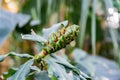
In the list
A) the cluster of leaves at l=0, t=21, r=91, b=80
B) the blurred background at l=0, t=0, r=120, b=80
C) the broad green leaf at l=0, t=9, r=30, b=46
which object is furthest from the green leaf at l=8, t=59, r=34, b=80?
the broad green leaf at l=0, t=9, r=30, b=46

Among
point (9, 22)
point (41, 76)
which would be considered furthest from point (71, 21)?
point (41, 76)

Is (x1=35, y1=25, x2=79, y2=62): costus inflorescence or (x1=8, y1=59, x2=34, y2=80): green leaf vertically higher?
(x1=35, y1=25, x2=79, y2=62): costus inflorescence

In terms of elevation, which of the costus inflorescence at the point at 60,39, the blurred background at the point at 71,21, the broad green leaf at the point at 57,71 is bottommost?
the blurred background at the point at 71,21

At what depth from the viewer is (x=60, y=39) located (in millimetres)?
580

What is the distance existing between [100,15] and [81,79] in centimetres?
145

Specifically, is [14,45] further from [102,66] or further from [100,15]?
[100,15]

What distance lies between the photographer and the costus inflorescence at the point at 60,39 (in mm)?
575

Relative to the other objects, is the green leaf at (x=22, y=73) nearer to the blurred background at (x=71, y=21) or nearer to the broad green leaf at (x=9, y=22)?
the blurred background at (x=71, y=21)

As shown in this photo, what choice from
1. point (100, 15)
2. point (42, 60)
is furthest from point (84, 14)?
point (100, 15)

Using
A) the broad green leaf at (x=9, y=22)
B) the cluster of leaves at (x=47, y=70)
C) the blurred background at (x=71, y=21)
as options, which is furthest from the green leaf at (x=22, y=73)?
the broad green leaf at (x=9, y=22)

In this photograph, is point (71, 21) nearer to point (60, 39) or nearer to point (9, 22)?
point (9, 22)

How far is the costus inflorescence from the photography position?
1.89 feet

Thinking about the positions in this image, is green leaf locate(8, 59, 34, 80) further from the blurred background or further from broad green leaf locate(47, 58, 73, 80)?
the blurred background

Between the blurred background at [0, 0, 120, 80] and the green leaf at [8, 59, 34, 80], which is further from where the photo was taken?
the blurred background at [0, 0, 120, 80]
